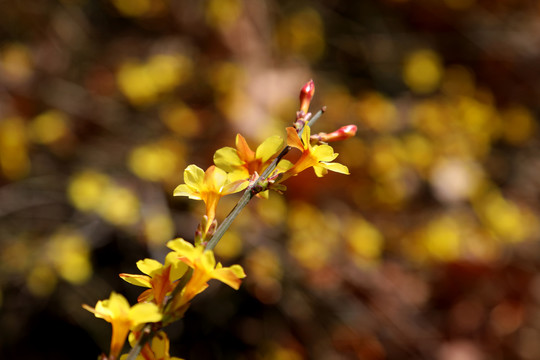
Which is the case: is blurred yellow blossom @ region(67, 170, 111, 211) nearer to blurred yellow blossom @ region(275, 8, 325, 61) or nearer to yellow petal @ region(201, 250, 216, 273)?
blurred yellow blossom @ region(275, 8, 325, 61)

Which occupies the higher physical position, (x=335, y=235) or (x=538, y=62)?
(x=538, y=62)

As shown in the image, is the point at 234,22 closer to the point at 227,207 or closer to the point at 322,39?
the point at 322,39

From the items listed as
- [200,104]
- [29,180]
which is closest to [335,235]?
[200,104]

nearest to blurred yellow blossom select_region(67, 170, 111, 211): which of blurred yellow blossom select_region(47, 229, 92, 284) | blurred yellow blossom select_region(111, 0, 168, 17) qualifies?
blurred yellow blossom select_region(47, 229, 92, 284)

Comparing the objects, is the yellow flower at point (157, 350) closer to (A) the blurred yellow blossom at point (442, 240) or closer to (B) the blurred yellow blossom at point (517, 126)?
(A) the blurred yellow blossom at point (442, 240)

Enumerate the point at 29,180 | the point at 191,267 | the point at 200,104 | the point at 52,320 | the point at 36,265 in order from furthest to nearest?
the point at 200,104 < the point at 29,180 < the point at 52,320 < the point at 36,265 < the point at 191,267

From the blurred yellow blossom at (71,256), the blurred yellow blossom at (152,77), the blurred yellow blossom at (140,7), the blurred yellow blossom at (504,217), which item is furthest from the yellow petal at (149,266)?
the blurred yellow blossom at (140,7)
